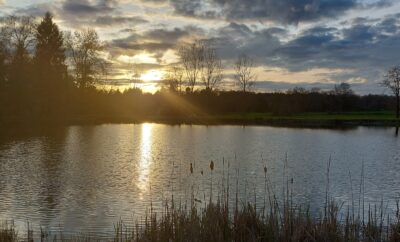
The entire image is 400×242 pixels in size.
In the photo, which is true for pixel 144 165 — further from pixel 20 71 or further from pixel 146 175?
pixel 20 71

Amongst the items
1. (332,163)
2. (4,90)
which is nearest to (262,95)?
(4,90)

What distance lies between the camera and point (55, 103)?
5600 centimetres

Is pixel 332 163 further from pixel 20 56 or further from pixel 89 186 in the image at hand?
pixel 20 56

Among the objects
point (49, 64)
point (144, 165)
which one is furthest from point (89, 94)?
point (144, 165)

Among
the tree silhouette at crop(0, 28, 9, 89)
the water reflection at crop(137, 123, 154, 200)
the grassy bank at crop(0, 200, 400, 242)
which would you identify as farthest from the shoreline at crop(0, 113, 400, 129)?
the grassy bank at crop(0, 200, 400, 242)

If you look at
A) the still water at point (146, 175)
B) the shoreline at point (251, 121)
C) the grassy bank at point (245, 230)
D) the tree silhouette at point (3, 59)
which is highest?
the tree silhouette at point (3, 59)

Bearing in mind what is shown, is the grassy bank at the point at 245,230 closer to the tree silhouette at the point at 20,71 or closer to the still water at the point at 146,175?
the still water at the point at 146,175

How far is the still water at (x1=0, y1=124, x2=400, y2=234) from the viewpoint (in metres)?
12.8

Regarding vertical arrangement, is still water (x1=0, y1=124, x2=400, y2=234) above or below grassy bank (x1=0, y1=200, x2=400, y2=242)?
below

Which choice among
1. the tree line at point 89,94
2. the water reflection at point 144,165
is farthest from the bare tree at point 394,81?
the water reflection at point 144,165

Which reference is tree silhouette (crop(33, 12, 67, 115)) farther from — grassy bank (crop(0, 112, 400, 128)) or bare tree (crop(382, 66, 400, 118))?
bare tree (crop(382, 66, 400, 118))

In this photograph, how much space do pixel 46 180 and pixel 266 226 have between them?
12126mm

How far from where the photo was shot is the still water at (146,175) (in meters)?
12.8

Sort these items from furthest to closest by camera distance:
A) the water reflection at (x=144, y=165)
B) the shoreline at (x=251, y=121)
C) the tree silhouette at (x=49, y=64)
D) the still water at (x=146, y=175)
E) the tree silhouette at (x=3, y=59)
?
the shoreline at (x=251, y=121)
the tree silhouette at (x=49, y=64)
the tree silhouette at (x=3, y=59)
the water reflection at (x=144, y=165)
the still water at (x=146, y=175)
